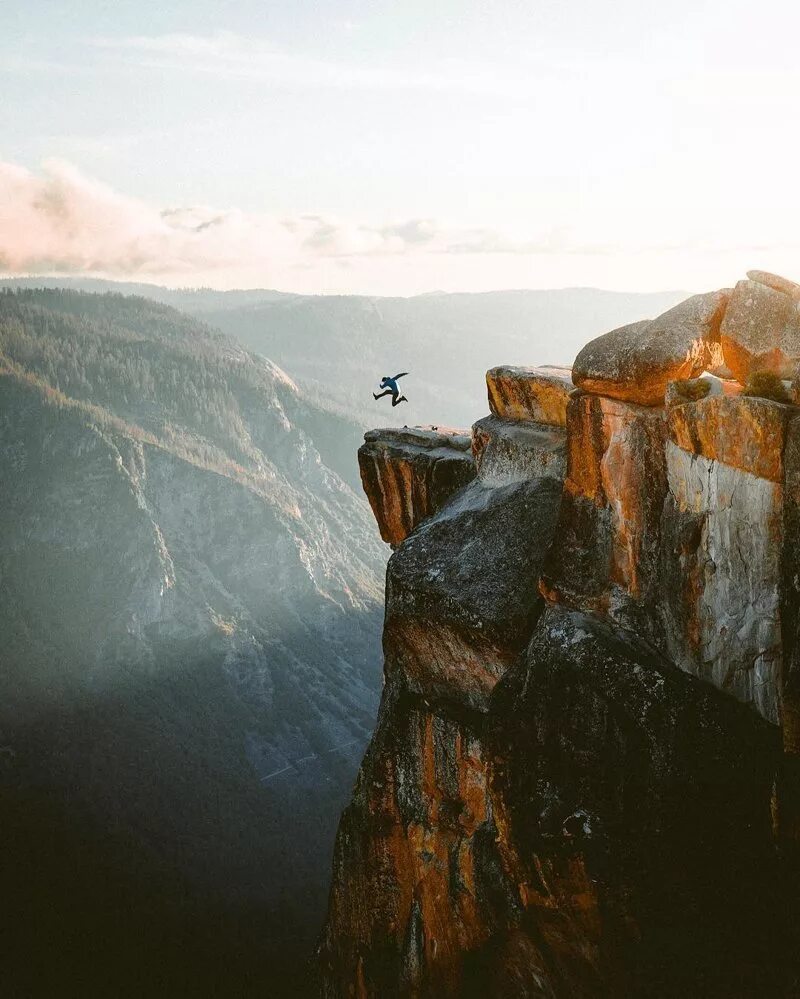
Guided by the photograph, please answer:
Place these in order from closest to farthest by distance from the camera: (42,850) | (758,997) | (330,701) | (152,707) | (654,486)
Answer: (758,997), (654,486), (42,850), (152,707), (330,701)

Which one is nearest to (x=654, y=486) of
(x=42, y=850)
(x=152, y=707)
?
(x=42, y=850)

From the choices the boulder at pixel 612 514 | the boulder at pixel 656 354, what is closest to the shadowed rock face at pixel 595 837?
the boulder at pixel 612 514

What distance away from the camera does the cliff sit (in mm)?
14914

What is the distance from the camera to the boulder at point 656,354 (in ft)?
57.2

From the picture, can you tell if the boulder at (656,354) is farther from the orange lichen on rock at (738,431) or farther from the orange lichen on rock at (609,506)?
the orange lichen on rock at (738,431)

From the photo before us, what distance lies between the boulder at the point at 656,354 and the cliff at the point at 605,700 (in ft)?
0.18

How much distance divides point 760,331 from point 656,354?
2.08 m

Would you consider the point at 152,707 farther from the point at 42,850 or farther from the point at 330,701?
the point at 42,850

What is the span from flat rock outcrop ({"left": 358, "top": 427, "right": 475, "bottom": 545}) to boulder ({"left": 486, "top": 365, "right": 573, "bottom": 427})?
8.25 ft

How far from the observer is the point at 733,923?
14.8 metres

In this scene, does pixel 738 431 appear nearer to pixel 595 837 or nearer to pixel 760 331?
pixel 760 331

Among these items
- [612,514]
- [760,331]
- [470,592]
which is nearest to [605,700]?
[612,514]

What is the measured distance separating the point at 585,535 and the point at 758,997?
9.27m

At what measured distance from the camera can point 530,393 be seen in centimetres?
2319
